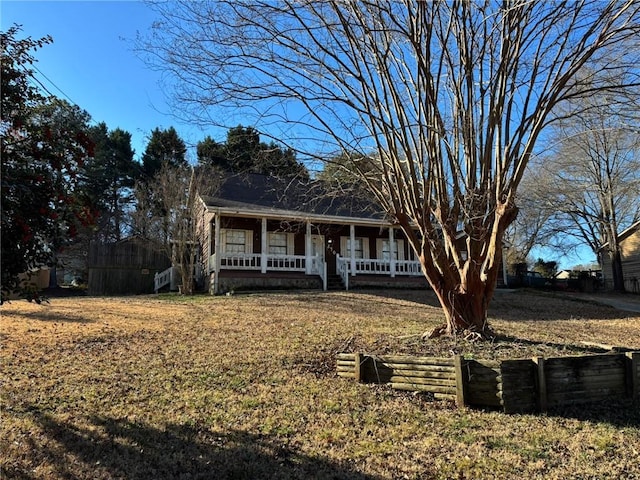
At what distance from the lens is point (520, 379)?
545cm

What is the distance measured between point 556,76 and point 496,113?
41.5 inches

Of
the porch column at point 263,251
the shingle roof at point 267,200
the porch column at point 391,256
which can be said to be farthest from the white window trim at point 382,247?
the porch column at point 263,251

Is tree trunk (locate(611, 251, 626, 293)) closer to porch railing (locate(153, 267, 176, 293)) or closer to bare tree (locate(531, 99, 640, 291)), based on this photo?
bare tree (locate(531, 99, 640, 291))

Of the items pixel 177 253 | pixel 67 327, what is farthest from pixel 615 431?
pixel 177 253

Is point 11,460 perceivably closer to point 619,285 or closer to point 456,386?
point 456,386

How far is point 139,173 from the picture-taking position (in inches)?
1359

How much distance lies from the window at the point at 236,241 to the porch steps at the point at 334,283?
12.5 ft

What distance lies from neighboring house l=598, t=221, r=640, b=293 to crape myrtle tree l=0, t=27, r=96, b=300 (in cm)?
3095

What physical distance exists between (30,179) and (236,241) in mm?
16554

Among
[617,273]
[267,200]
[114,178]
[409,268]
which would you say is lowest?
[617,273]

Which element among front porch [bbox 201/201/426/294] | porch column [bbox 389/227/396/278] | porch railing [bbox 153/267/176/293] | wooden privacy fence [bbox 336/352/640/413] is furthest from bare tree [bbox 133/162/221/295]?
wooden privacy fence [bbox 336/352/640/413]

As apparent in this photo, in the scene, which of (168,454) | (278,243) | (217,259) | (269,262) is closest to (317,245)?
(278,243)

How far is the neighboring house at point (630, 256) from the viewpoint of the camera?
91.5ft

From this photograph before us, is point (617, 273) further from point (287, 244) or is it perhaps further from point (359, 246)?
point (287, 244)
